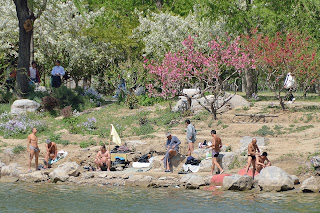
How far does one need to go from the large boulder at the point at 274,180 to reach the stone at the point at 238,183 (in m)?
0.35

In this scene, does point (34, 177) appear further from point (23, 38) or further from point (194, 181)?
point (23, 38)

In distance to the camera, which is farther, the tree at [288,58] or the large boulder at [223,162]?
the tree at [288,58]

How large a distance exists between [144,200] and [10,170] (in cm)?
699

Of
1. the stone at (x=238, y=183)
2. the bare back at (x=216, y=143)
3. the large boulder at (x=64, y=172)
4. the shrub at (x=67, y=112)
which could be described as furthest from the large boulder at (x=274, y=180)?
the shrub at (x=67, y=112)

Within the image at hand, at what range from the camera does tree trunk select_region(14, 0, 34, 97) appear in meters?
33.0

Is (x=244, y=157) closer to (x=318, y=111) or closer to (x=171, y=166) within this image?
(x=171, y=166)

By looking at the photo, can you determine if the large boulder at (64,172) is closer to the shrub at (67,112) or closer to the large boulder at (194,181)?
the large boulder at (194,181)

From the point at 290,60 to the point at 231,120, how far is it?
424 centimetres

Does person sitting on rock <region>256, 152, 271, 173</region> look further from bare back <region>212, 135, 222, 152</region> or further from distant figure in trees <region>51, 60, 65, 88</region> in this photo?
distant figure in trees <region>51, 60, 65, 88</region>

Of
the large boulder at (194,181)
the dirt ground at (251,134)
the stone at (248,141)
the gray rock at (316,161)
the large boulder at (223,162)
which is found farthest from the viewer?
the stone at (248,141)

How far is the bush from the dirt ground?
17.1 feet

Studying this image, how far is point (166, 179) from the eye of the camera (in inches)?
806

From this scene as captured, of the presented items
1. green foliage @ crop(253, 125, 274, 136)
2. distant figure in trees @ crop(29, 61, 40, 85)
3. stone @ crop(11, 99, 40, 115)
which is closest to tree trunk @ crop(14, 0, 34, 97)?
distant figure in trees @ crop(29, 61, 40, 85)

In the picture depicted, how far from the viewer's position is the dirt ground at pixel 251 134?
72.4 ft
